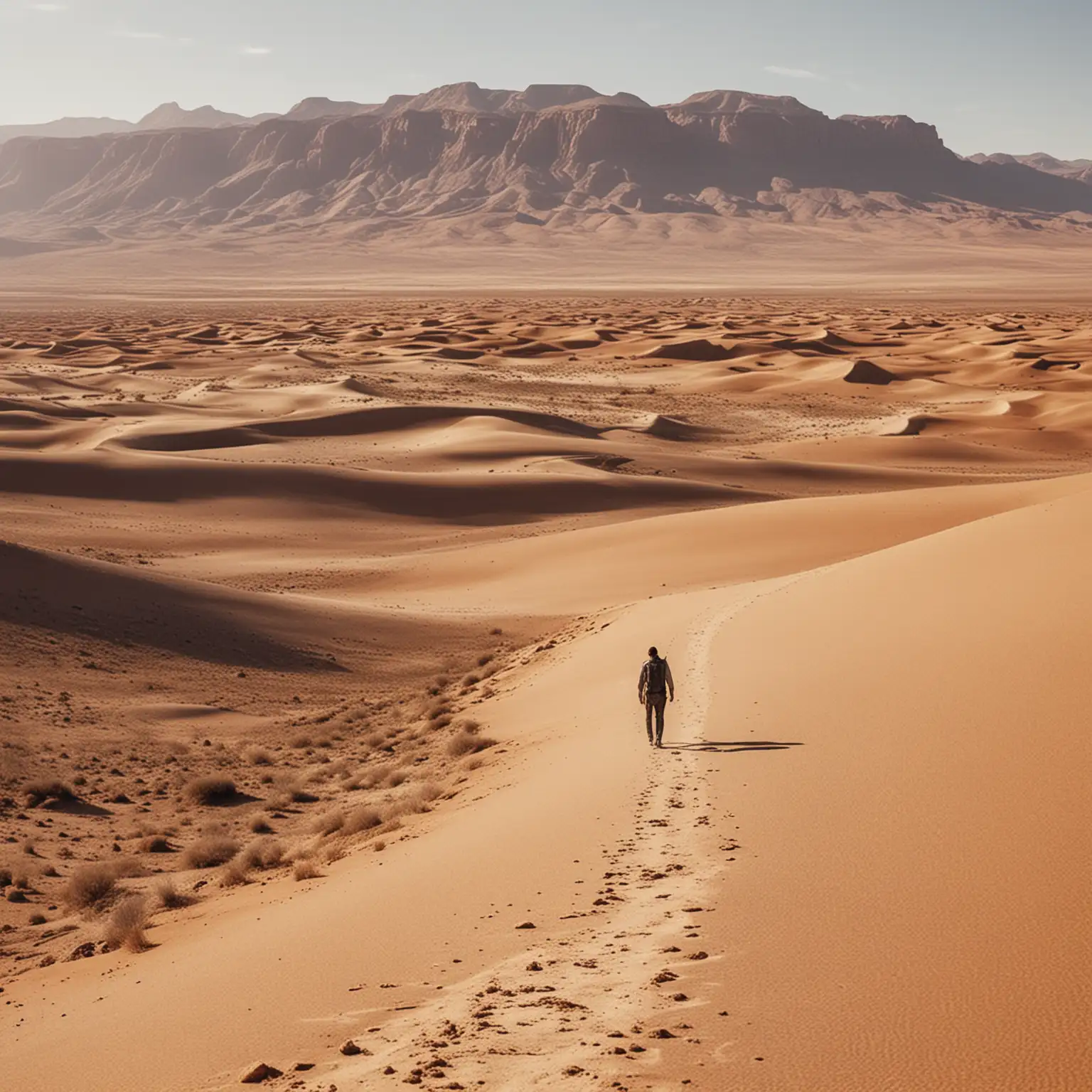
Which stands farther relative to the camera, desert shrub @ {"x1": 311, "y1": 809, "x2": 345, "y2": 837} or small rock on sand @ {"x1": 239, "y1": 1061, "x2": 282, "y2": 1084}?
desert shrub @ {"x1": 311, "y1": 809, "x2": 345, "y2": 837}

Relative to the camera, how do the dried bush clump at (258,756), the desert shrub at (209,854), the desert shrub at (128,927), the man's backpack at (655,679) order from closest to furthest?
1. the desert shrub at (128,927)
2. the man's backpack at (655,679)
3. the desert shrub at (209,854)
4. the dried bush clump at (258,756)

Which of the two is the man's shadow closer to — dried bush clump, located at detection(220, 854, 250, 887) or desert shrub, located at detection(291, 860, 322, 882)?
desert shrub, located at detection(291, 860, 322, 882)

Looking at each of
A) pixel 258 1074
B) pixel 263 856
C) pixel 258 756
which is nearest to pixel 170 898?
pixel 263 856

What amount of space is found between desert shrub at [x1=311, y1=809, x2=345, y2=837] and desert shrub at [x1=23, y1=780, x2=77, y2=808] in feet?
10.3

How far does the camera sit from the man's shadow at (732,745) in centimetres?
1113

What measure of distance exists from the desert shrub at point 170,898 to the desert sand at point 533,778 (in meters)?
0.05

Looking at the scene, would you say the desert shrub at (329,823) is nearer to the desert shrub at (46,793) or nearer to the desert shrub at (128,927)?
the desert shrub at (128,927)

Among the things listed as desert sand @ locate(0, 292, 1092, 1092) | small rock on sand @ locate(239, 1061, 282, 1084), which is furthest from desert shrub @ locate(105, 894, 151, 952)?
small rock on sand @ locate(239, 1061, 282, 1084)

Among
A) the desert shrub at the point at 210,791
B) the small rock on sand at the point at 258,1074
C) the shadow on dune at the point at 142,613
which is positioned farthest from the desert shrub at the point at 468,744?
the small rock on sand at the point at 258,1074

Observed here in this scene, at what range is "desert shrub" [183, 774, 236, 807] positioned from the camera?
49.2 feet

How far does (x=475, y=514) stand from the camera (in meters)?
36.2

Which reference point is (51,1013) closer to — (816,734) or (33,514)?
(816,734)

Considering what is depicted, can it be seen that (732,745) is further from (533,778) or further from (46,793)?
(46,793)

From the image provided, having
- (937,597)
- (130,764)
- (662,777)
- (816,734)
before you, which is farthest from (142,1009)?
(937,597)
